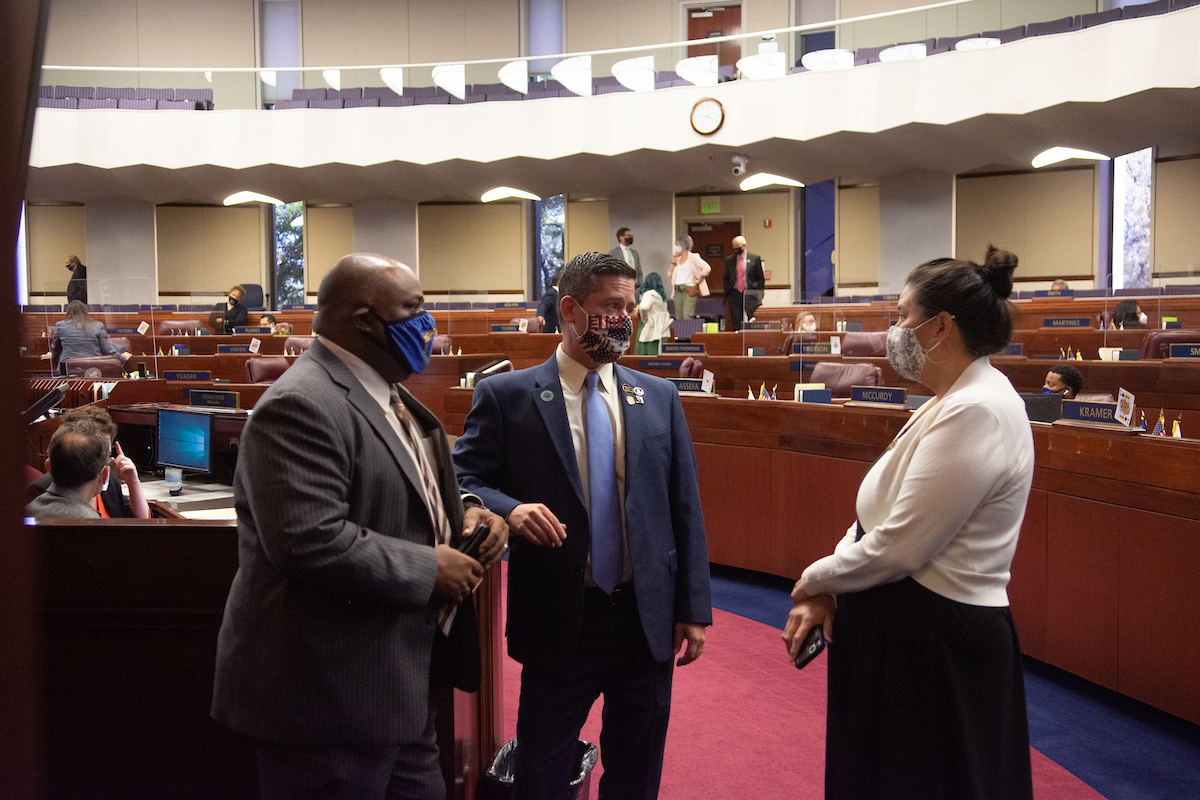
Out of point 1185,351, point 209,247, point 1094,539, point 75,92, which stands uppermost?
point 75,92

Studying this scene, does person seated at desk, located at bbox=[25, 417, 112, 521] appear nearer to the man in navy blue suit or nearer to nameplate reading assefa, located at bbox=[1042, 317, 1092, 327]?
the man in navy blue suit

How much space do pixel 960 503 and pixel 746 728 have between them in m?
1.81

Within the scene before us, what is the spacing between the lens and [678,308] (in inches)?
442

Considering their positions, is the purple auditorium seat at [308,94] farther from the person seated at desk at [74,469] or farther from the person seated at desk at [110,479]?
the person seated at desk at [74,469]

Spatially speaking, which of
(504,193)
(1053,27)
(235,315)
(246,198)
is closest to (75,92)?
(246,198)

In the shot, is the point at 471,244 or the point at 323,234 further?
the point at 471,244

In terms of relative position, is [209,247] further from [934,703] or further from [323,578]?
[934,703]

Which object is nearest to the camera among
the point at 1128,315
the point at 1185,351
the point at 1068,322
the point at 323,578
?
the point at 323,578

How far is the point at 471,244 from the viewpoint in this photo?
1795 cm

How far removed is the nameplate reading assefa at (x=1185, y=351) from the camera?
4934 mm

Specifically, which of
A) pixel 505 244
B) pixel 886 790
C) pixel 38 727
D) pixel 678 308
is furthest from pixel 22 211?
pixel 505 244

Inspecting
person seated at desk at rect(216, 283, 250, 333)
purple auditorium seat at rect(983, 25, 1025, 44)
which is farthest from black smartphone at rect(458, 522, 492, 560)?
person seated at desk at rect(216, 283, 250, 333)

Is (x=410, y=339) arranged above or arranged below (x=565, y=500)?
above

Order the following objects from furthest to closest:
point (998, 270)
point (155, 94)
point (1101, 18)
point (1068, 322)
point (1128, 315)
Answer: point (155, 94) < point (1101, 18) < point (1128, 315) < point (1068, 322) < point (998, 270)
